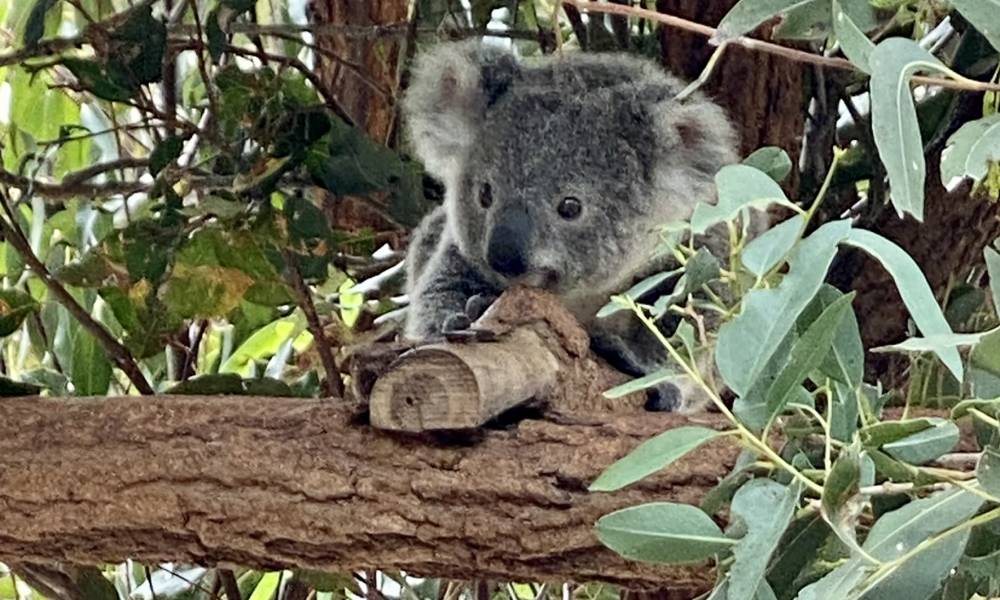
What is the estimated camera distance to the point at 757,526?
801 mm

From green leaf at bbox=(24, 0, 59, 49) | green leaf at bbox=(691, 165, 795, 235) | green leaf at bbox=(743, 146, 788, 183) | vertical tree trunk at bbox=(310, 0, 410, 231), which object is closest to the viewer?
green leaf at bbox=(691, 165, 795, 235)

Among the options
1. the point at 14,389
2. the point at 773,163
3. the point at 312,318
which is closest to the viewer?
the point at 773,163

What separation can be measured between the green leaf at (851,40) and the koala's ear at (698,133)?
1.13m

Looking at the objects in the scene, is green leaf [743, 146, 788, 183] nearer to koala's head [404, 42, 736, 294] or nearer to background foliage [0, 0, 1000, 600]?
background foliage [0, 0, 1000, 600]

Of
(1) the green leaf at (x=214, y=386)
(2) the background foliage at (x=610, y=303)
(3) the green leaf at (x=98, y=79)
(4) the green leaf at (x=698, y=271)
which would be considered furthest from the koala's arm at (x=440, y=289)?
(4) the green leaf at (x=698, y=271)

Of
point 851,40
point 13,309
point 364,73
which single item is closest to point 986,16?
point 851,40

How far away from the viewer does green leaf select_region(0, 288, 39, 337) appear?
1879 mm

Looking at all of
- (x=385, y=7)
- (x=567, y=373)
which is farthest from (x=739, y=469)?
(x=385, y=7)

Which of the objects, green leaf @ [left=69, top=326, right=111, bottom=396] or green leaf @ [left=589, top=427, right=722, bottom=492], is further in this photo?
green leaf @ [left=69, top=326, right=111, bottom=396]

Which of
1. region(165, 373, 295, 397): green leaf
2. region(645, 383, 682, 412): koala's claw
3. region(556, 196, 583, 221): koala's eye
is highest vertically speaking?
region(556, 196, 583, 221): koala's eye

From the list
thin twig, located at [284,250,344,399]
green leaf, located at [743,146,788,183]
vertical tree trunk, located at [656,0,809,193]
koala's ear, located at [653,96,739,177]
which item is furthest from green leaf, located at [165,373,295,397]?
green leaf, located at [743,146,788,183]

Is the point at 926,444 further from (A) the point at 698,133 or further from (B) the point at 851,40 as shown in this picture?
(A) the point at 698,133

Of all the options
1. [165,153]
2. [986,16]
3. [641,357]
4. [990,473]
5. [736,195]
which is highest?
[986,16]

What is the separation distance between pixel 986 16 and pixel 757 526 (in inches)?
13.3
